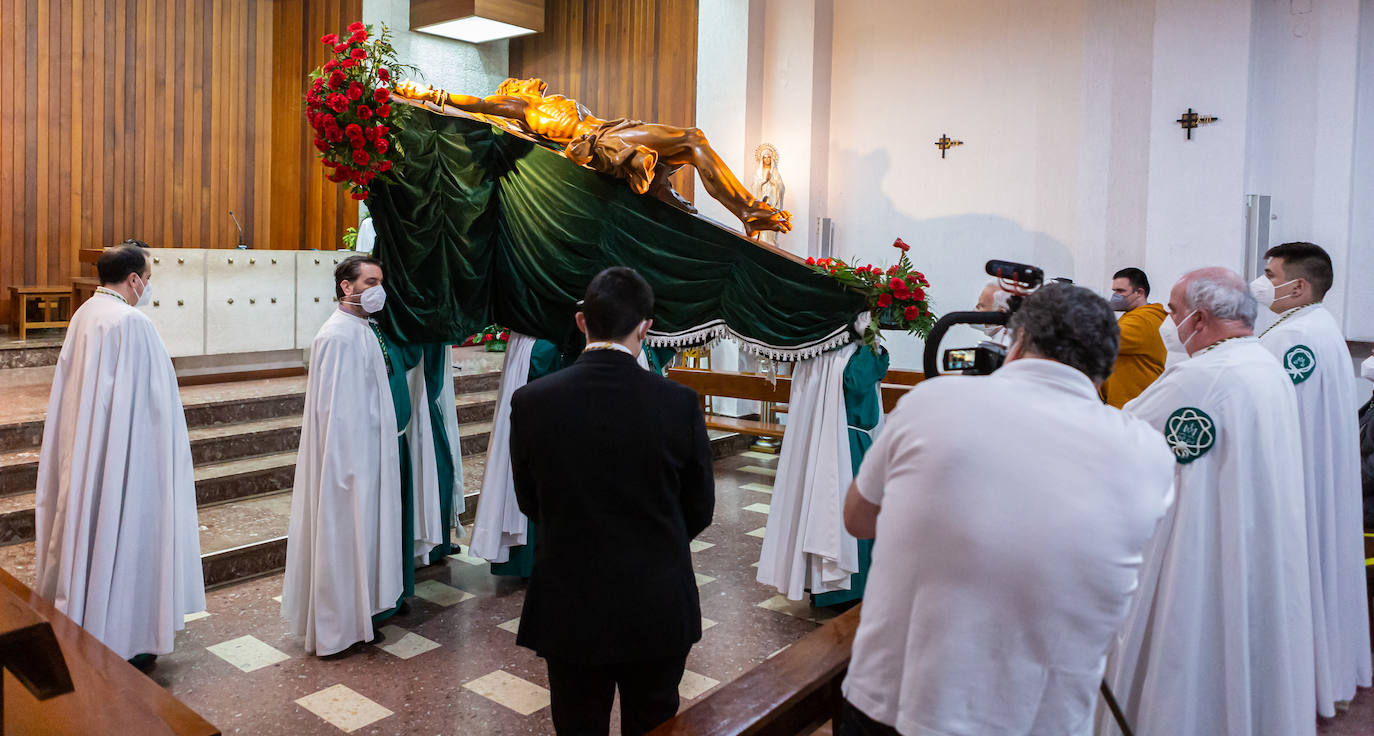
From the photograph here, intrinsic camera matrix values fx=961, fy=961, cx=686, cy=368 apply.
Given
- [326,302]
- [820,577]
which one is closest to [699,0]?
[326,302]

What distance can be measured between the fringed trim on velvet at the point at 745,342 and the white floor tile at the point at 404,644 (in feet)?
5.80

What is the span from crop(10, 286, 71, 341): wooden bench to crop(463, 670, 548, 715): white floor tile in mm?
6340

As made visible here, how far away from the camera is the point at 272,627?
167 inches

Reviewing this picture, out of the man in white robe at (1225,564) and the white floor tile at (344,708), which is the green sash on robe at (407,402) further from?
the man in white robe at (1225,564)

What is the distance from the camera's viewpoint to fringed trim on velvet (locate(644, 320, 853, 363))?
4625 millimetres

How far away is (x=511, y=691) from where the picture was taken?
371cm

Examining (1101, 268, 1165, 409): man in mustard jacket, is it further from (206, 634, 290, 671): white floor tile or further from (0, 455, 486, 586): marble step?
(0, 455, 486, 586): marble step

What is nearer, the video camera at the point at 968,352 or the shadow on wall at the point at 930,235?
the video camera at the point at 968,352

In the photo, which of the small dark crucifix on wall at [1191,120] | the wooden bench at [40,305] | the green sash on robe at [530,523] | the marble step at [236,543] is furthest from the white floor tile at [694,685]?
the wooden bench at [40,305]

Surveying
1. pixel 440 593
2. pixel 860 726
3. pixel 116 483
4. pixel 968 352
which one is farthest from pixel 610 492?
pixel 440 593

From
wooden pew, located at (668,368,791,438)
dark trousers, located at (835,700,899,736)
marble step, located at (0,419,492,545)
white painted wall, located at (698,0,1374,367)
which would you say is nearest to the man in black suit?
dark trousers, located at (835,700,899,736)

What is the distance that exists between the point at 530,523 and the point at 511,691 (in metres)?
1.31

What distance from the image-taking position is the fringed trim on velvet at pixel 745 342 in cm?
462

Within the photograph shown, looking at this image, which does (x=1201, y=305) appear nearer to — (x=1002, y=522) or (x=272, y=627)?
(x=1002, y=522)
